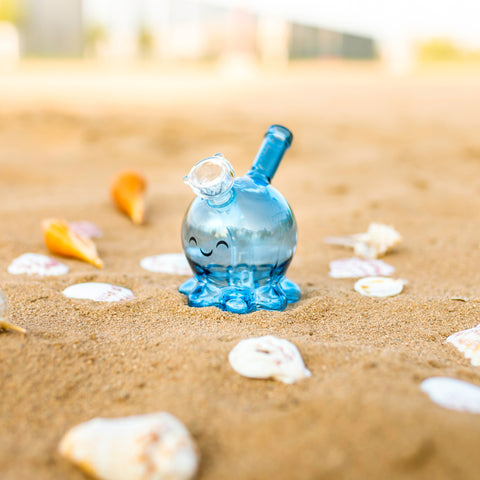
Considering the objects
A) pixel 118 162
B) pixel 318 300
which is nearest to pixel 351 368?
pixel 318 300

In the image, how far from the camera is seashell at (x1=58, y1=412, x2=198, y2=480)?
1053 mm

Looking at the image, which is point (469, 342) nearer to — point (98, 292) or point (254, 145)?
point (98, 292)

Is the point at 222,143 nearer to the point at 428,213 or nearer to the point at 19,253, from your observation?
the point at 428,213

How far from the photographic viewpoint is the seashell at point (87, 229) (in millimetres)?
2980

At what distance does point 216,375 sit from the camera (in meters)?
1.38

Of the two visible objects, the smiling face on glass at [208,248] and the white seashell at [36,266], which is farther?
the white seashell at [36,266]

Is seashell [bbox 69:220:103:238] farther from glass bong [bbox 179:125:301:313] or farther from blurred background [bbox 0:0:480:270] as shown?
glass bong [bbox 179:125:301:313]

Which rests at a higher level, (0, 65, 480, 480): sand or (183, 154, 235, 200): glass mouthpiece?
(183, 154, 235, 200): glass mouthpiece

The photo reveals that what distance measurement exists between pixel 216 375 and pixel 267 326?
0.36 meters

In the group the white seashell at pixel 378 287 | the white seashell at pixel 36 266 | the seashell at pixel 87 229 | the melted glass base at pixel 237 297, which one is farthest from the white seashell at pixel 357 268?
the seashell at pixel 87 229

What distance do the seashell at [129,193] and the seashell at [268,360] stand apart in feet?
6.44

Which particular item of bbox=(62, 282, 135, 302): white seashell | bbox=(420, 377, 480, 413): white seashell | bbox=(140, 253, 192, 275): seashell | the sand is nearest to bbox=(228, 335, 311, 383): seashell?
the sand

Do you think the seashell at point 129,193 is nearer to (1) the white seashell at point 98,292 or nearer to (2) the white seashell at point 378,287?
(1) the white seashell at point 98,292

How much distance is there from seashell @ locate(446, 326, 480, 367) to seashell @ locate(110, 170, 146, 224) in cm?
205
